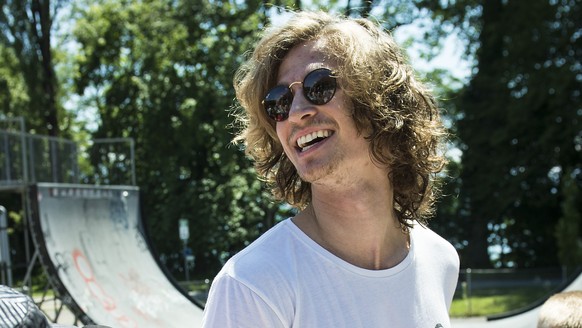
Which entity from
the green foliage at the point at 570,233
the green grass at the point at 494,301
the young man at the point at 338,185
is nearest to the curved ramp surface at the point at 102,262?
the young man at the point at 338,185

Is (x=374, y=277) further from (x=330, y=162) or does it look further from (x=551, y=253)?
(x=551, y=253)

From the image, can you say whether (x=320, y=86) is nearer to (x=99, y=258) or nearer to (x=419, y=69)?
(x=99, y=258)

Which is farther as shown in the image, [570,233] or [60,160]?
[570,233]

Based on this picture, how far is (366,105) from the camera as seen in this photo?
184 centimetres

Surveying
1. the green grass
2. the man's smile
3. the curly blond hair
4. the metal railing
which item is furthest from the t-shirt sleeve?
the green grass

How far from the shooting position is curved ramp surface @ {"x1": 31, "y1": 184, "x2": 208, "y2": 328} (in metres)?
8.45

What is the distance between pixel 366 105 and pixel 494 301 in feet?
45.9

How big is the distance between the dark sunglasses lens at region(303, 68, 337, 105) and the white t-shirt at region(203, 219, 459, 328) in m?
0.32

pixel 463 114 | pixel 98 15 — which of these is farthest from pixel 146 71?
pixel 463 114

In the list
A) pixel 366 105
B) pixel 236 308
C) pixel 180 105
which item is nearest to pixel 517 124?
pixel 180 105

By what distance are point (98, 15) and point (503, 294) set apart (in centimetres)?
1489

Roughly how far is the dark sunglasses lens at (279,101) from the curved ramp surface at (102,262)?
6394 millimetres

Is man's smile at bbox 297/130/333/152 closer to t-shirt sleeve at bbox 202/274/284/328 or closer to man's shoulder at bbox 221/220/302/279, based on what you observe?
man's shoulder at bbox 221/220/302/279

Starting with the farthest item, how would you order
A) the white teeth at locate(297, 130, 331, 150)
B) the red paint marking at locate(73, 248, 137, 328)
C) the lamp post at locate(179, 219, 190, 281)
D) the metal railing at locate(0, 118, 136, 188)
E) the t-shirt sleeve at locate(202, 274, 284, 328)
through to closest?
the metal railing at locate(0, 118, 136, 188) < the lamp post at locate(179, 219, 190, 281) < the red paint marking at locate(73, 248, 137, 328) < the white teeth at locate(297, 130, 331, 150) < the t-shirt sleeve at locate(202, 274, 284, 328)
